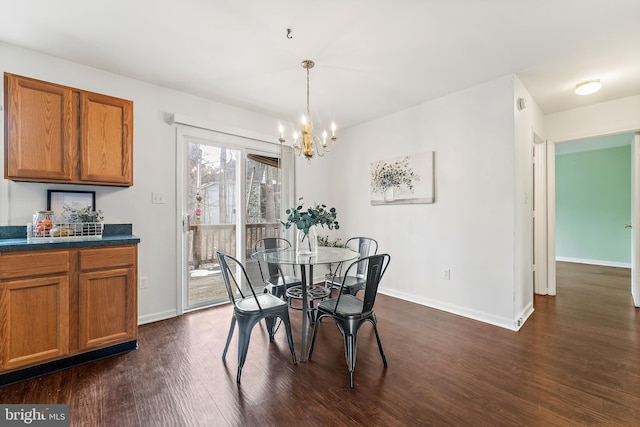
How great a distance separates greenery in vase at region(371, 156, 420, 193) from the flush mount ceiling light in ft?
6.31

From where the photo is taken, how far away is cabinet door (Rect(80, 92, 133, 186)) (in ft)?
7.86

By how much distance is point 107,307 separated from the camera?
2260 millimetres

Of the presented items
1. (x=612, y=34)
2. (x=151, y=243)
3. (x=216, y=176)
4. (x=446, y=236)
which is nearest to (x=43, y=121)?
(x=151, y=243)

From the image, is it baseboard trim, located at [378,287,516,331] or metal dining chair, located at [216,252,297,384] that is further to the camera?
baseboard trim, located at [378,287,516,331]

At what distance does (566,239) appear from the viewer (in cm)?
640

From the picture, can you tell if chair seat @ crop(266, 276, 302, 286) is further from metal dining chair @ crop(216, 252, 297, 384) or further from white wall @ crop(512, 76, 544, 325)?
white wall @ crop(512, 76, 544, 325)

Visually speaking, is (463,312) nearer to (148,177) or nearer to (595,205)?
(148,177)

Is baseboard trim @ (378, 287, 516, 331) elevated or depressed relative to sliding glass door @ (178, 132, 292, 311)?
depressed

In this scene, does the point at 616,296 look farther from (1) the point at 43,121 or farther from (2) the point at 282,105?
(1) the point at 43,121

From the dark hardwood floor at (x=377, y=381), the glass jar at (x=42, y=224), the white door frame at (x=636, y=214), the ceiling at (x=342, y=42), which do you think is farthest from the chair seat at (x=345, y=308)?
the white door frame at (x=636, y=214)

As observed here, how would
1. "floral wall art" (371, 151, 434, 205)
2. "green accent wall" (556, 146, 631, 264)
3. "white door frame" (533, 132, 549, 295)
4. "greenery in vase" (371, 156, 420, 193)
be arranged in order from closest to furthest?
"floral wall art" (371, 151, 434, 205)
"greenery in vase" (371, 156, 420, 193)
"white door frame" (533, 132, 549, 295)
"green accent wall" (556, 146, 631, 264)

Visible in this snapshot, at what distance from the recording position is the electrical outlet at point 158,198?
306 cm

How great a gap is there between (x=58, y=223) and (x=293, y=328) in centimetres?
234

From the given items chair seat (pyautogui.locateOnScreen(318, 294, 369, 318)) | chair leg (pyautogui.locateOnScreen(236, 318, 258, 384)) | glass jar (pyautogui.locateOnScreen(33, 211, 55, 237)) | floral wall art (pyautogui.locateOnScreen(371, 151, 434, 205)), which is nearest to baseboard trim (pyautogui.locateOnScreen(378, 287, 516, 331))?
floral wall art (pyautogui.locateOnScreen(371, 151, 434, 205))
